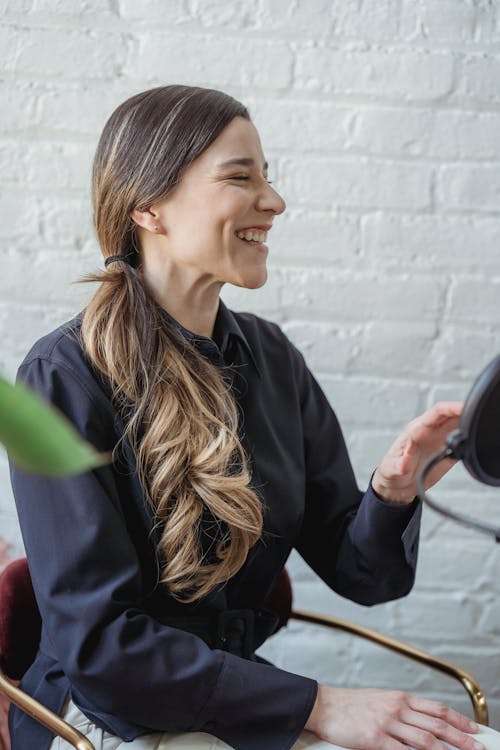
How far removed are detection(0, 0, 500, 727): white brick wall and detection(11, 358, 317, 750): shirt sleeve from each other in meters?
0.65

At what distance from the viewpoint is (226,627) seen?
1202mm

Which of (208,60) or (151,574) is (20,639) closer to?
(151,574)

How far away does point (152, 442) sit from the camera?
3.72 ft

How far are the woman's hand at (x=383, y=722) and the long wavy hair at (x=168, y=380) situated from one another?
8.1 inches

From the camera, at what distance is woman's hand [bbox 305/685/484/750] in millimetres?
1066

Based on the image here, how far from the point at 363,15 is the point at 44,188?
63 cm

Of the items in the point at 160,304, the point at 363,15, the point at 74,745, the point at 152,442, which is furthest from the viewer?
the point at 363,15

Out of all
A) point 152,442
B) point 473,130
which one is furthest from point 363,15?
point 152,442

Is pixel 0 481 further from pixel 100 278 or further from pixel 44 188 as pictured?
pixel 100 278

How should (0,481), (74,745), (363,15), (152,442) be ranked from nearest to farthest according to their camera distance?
(74,745)
(152,442)
(363,15)
(0,481)

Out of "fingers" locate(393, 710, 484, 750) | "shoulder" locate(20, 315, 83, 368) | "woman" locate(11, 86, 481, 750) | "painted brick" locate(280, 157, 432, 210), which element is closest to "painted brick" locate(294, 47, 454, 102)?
"painted brick" locate(280, 157, 432, 210)

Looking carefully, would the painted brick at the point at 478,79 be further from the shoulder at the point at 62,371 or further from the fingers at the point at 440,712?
the fingers at the point at 440,712

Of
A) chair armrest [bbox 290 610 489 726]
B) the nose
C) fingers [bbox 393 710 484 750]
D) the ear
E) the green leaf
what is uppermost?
the green leaf

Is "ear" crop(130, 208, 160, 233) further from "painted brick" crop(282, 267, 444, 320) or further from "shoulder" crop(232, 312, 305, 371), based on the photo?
"painted brick" crop(282, 267, 444, 320)
